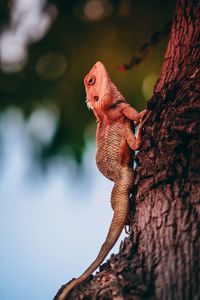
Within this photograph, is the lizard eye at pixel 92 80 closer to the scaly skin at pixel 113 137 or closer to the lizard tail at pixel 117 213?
the scaly skin at pixel 113 137

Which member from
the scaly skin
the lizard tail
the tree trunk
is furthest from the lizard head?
the tree trunk

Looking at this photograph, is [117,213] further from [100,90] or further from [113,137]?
[100,90]

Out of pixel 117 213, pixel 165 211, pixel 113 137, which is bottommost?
pixel 165 211

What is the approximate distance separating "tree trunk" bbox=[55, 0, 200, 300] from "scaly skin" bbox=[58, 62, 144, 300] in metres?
0.40

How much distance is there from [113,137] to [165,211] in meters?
1.36

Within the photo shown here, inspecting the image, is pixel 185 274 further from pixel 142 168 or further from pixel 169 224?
pixel 142 168

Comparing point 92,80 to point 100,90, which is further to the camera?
point 100,90

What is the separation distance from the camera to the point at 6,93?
9.91 feet

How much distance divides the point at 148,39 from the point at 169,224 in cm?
132

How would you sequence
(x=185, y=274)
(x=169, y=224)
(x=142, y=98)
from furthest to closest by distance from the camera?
(x=142, y=98)
(x=169, y=224)
(x=185, y=274)

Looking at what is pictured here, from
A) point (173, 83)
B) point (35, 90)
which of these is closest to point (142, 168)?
point (173, 83)

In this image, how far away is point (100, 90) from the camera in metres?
3.86

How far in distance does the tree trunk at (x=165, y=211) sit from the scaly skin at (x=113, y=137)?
40 cm

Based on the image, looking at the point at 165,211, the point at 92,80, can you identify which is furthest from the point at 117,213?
the point at 92,80
